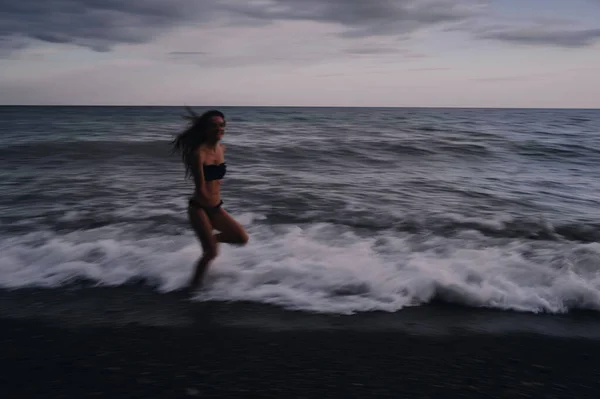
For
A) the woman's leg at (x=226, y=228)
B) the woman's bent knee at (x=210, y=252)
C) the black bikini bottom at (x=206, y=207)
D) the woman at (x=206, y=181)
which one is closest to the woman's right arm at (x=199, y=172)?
the woman at (x=206, y=181)

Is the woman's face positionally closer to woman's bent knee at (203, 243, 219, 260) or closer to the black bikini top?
the black bikini top

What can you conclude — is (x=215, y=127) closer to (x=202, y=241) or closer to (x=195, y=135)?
(x=195, y=135)

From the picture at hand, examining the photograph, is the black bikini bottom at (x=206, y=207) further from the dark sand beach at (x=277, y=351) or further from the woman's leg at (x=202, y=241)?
the dark sand beach at (x=277, y=351)

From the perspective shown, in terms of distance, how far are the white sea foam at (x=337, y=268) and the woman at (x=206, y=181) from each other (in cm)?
39

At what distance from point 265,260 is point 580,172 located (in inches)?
506

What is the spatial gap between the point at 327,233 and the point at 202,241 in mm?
2612

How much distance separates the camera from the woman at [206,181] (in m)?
4.62

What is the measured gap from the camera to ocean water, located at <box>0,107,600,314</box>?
476cm

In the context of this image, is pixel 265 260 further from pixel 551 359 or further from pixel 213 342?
pixel 551 359

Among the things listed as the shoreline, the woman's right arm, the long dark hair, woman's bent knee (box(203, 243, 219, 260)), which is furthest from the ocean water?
the long dark hair

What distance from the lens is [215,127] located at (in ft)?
15.0

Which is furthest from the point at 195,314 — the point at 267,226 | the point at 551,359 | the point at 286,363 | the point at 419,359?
the point at 267,226

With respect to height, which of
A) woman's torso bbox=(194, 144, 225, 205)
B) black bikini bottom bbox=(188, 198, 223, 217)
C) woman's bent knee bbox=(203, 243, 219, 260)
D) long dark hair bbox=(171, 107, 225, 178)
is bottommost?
woman's bent knee bbox=(203, 243, 219, 260)

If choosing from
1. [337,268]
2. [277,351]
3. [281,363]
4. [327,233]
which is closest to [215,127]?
[337,268]
